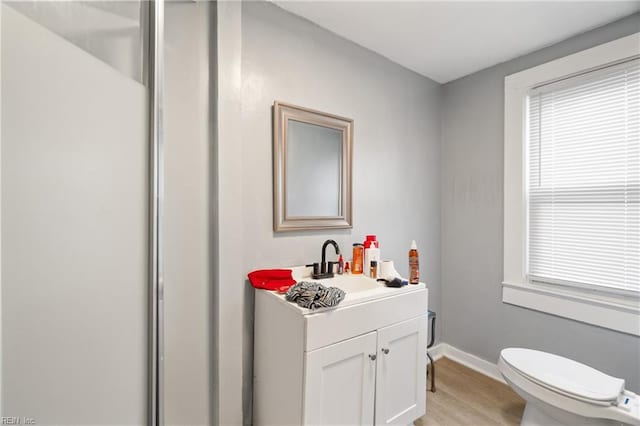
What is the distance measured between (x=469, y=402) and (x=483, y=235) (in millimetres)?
1215

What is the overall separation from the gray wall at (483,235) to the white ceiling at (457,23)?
0.57 feet

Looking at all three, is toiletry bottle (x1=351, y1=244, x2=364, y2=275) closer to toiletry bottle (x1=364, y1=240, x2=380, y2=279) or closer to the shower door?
toiletry bottle (x1=364, y1=240, x2=380, y2=279)

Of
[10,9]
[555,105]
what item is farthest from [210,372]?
[555,105]

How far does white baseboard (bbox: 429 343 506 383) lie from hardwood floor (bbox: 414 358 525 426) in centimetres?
5

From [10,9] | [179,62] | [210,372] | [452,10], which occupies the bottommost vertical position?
[210,372]

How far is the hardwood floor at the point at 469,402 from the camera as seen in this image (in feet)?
5.78

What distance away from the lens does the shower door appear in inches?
21.1

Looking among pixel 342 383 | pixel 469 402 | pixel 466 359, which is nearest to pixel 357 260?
pixel 342 383

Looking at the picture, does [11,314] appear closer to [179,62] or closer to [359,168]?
[179,62]

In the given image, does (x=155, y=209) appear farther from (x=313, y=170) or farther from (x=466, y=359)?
(x=466, y=359)

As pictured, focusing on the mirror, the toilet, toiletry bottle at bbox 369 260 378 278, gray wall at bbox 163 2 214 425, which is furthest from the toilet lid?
gray wall at bbox 163 2 214 425

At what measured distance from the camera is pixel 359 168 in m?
2.01

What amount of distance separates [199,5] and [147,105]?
0.76 metres

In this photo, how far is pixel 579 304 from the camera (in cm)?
184
